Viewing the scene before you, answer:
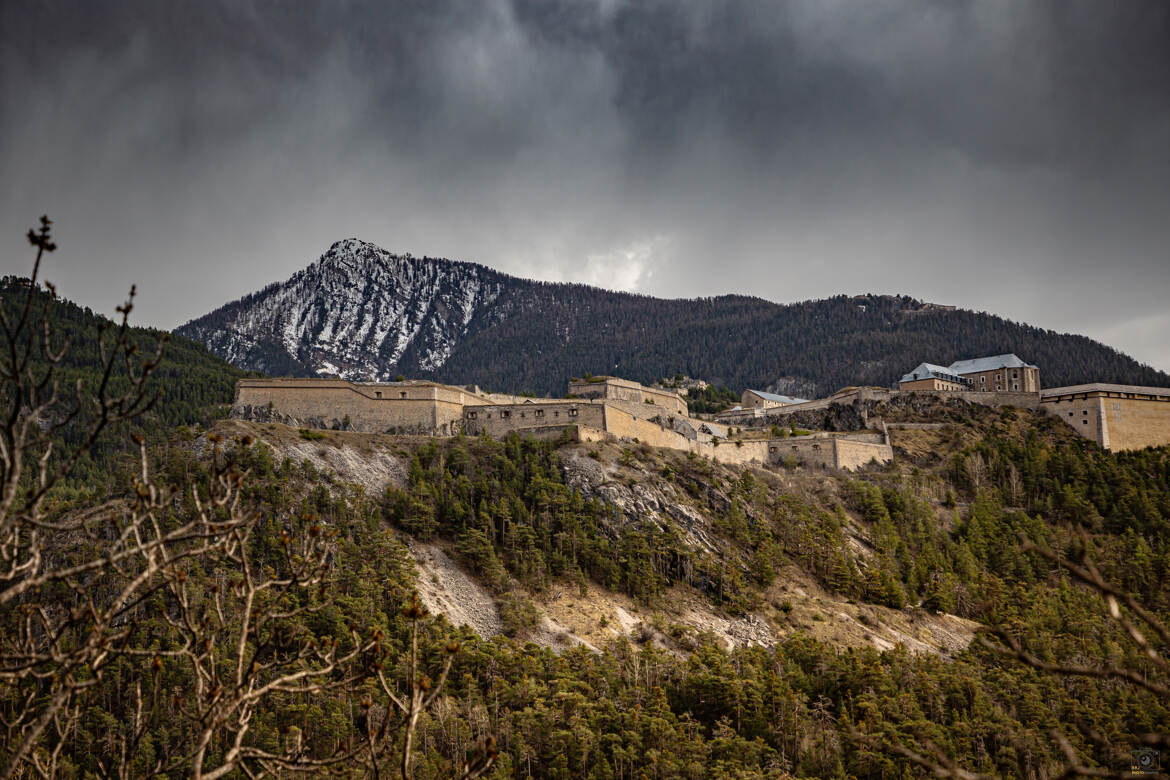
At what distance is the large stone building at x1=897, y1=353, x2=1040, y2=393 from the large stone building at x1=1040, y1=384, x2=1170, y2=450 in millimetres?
8344

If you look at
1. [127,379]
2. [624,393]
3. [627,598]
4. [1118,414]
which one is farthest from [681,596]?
[127,379]

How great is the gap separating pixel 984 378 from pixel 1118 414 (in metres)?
17.2

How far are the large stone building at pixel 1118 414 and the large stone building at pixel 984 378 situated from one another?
834cm

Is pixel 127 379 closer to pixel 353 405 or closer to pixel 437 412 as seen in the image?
pixel 353 405

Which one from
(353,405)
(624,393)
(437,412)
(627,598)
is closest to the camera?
(627,598)

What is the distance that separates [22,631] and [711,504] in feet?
182

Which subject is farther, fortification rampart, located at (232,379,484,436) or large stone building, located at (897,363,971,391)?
large stone building, located at (897,363,971,391)

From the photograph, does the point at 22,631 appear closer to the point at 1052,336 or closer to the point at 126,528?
the point at 126,528

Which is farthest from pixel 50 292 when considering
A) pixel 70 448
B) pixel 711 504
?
pixel 70 448

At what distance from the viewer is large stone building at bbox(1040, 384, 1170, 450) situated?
254 ft

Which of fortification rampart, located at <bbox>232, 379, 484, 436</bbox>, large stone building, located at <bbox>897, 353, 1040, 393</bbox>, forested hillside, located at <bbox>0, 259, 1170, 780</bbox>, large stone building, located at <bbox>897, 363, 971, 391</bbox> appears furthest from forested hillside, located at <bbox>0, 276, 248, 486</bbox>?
large stone building, located at <bbox>897, 353, 1040, 393</bbox>

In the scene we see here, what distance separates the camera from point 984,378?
9431 centimetres

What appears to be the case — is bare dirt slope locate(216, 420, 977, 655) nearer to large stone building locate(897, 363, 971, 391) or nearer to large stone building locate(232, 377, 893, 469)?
large stone building locate(232, 377, 893, 469)

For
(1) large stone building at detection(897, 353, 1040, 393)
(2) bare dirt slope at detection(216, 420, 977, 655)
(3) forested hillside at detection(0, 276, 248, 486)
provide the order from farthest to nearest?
(1) large stone building at detection(897, 353, 1040, 393), (3) forested hillside at detection(0, 276, 248, 486), (2) bare dirt slope at detection(216, 420, 977, 655)
